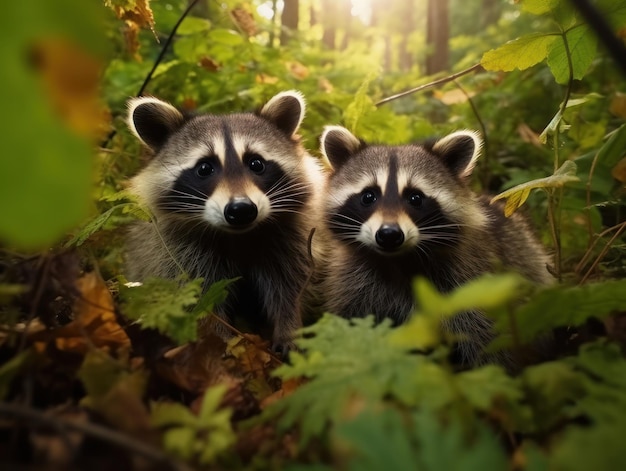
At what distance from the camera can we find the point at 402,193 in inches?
125

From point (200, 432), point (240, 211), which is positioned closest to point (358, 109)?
point (240, 211)

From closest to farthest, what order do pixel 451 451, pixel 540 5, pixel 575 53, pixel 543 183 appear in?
pixel 451 451 → pixel 543 183 → pixel 540 5 → pixel 575 53

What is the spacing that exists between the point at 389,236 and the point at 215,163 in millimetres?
1212

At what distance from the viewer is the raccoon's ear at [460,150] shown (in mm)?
3359

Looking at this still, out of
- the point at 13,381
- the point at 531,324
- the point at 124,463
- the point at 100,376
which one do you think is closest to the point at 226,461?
the point at 124,463

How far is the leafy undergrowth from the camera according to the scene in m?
1.06

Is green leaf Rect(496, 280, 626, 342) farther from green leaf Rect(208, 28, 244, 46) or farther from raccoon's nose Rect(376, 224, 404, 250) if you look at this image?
green leaf Rect(208, 28, 244, 46)

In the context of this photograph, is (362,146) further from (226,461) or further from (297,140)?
(226,461)

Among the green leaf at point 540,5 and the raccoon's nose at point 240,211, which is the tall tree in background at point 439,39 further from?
the raccoon's nose at point 240,211

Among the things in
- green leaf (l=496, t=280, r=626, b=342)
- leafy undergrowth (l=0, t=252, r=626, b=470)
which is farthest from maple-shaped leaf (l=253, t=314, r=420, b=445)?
green leaf (l=496, t=280, r=626, b=342)

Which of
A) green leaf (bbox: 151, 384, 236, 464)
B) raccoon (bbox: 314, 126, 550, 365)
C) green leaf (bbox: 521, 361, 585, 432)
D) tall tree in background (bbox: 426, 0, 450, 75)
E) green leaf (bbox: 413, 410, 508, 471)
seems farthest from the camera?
tall tree in background (bbox: 426, 0, 450, 75)

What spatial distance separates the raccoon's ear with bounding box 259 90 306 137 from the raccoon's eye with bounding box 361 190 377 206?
840mm

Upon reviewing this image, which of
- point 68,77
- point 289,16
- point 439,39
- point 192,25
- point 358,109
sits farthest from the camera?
point 439,39

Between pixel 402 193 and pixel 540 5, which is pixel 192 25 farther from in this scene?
pixel 540 5
